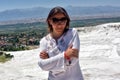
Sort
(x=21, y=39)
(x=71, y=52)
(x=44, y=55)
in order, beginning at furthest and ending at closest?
(x=21, y=39), (x=44, y=55), (x=71, y=52)

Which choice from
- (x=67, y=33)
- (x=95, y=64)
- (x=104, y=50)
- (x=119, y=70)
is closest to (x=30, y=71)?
(x=95, y=64)

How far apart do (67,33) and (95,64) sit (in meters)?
6.01

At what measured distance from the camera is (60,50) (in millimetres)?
3223

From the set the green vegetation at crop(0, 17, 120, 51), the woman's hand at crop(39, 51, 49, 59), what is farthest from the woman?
the green vegetation at crop(0, 17, 120, 51)

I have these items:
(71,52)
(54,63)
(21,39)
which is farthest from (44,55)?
(21,39)

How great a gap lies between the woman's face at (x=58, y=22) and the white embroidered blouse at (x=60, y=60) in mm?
58

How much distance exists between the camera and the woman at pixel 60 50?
10.4 ft

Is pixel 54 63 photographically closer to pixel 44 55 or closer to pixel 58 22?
pixel 44 55

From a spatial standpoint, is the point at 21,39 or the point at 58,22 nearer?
the point at 58,22

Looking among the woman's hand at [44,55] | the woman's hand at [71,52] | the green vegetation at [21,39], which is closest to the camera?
the woman's hand at [71,52]

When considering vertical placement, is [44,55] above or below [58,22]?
below

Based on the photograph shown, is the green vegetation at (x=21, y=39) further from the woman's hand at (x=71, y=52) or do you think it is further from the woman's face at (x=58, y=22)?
the woman's hand at (x=71, y=52)

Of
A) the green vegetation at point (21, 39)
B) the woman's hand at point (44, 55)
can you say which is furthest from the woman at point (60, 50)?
the green vegetation at point (21, 39)

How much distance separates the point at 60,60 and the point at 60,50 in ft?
0.32
